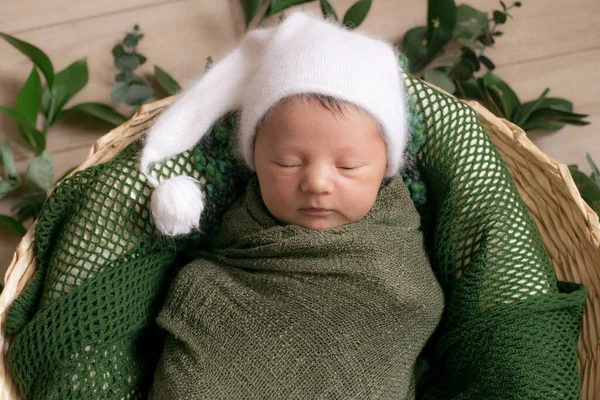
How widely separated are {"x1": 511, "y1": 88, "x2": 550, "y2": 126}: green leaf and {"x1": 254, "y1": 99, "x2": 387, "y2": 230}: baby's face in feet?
1.84

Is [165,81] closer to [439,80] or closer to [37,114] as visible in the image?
[37,114]

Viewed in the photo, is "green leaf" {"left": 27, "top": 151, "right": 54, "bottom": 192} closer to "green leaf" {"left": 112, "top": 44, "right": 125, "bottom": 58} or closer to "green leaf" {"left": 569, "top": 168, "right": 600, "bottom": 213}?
"green leaf" {"left": 112, "top": 44, "right": 125, "bottom": 58}

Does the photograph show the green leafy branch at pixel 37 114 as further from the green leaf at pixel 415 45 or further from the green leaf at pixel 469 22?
the green leaf at pixel 469 22

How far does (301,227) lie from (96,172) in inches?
14.2

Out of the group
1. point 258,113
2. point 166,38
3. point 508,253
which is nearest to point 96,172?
point 258,113

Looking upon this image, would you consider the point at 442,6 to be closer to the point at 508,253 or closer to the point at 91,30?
the point at 508,253

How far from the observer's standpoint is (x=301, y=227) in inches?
36.0

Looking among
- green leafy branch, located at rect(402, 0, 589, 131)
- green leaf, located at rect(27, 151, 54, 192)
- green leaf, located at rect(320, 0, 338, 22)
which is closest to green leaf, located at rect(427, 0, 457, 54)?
green leafy branch, located at rect(402, 0, 589, 131)

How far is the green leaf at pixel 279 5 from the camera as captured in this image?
4.30 ft

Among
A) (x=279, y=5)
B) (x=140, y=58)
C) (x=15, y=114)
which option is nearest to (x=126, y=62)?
(x=140, y=58)

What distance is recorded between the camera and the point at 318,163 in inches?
33.7

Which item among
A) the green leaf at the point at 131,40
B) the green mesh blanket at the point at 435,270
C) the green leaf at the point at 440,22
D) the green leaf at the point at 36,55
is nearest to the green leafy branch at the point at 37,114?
the green leaf at the point at 36,55

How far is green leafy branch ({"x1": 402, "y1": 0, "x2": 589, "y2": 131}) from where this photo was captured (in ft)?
4.33

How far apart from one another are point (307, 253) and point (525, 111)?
2.32 ft
